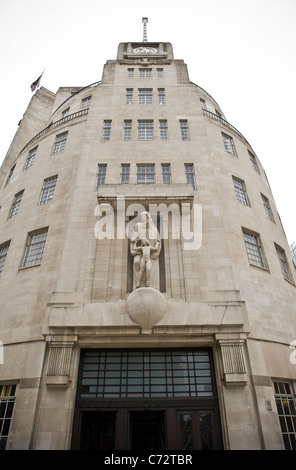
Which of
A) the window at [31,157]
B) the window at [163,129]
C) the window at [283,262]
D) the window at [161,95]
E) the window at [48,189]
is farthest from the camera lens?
the window at [161,95]

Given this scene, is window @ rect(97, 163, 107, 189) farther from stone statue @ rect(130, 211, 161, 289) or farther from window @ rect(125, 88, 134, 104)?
window @ rect(125, 88, 134, 104)

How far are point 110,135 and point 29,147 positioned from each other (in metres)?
8.34

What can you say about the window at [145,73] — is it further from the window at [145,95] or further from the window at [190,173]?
the window at [190,173]

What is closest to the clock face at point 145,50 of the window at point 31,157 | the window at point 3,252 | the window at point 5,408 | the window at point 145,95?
the window at point 145,95

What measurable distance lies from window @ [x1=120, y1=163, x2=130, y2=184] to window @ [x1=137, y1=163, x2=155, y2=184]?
682mm

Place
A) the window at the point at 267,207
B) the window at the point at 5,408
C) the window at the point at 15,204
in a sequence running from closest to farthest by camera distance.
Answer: the window at the point at 5,408, the window at the point at 15,204, the window at the point at 267,207

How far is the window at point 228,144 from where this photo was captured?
68.7 feet

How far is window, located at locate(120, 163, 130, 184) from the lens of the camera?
56.7 ft

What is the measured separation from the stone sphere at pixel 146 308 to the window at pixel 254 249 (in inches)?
254

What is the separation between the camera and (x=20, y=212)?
17.7m

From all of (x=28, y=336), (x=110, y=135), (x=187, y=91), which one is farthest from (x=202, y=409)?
(x=187, y=91)
